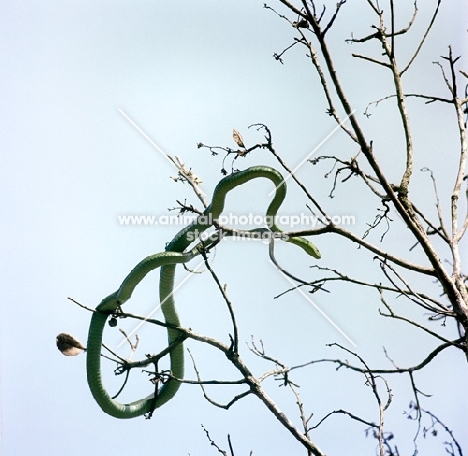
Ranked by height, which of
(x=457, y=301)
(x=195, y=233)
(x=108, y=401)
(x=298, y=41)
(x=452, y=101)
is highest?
(x=452, y=101)

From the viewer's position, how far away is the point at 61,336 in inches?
193

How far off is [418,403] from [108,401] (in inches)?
125

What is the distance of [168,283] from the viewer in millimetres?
5848

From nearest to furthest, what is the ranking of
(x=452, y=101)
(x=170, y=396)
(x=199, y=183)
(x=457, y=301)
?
(x=457, y=301), (x=452, y=101), (x=199, y=183), (x=170, y=396)

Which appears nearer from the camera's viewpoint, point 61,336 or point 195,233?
point 61,336

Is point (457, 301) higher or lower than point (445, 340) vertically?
higher

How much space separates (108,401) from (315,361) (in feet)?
9.56

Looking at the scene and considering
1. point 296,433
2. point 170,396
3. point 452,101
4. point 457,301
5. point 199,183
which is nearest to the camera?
point 457,301

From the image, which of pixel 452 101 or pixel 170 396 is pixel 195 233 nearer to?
pixel 170 396

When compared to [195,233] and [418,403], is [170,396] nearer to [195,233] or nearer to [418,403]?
[195,233]

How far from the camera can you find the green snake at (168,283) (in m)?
5.32

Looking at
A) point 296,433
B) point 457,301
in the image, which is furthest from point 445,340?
point 296,433

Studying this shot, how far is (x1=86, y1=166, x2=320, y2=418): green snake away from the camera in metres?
5.32

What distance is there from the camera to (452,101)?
4781 millimetres
